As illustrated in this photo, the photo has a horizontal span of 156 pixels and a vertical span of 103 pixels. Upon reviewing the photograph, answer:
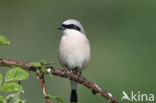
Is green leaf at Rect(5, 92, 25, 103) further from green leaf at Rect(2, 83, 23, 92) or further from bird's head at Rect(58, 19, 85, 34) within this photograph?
bird's head at Rect(58, 19, 85, 34)

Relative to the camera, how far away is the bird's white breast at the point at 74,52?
4047 millimetres

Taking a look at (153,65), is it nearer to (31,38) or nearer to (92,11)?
(31,38)

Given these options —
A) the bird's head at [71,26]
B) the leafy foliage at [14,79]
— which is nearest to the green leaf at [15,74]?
the leafy foliage at [14,79]

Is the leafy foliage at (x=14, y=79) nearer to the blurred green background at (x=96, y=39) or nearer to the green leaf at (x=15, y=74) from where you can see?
the green leaf at (x=15, y=74)

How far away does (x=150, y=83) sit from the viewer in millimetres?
7473

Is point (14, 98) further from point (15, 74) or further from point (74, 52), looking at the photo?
point (74, 52)

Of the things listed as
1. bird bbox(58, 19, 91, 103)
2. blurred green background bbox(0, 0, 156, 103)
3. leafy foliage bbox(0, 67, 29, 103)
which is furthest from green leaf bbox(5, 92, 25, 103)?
blurred green background bbox(0, 0, 156, 103)

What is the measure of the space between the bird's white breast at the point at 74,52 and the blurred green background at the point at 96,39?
2202 millimetres

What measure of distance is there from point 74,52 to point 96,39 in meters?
5.78

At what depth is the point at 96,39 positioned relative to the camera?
9.91 metres

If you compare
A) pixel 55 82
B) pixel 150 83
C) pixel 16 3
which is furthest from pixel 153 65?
pixel 16 3

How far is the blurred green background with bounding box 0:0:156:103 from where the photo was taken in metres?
7.44

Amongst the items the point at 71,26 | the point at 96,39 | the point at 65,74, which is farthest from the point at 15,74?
the point at 96,39

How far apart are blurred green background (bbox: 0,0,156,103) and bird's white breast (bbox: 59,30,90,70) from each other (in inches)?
86.7
